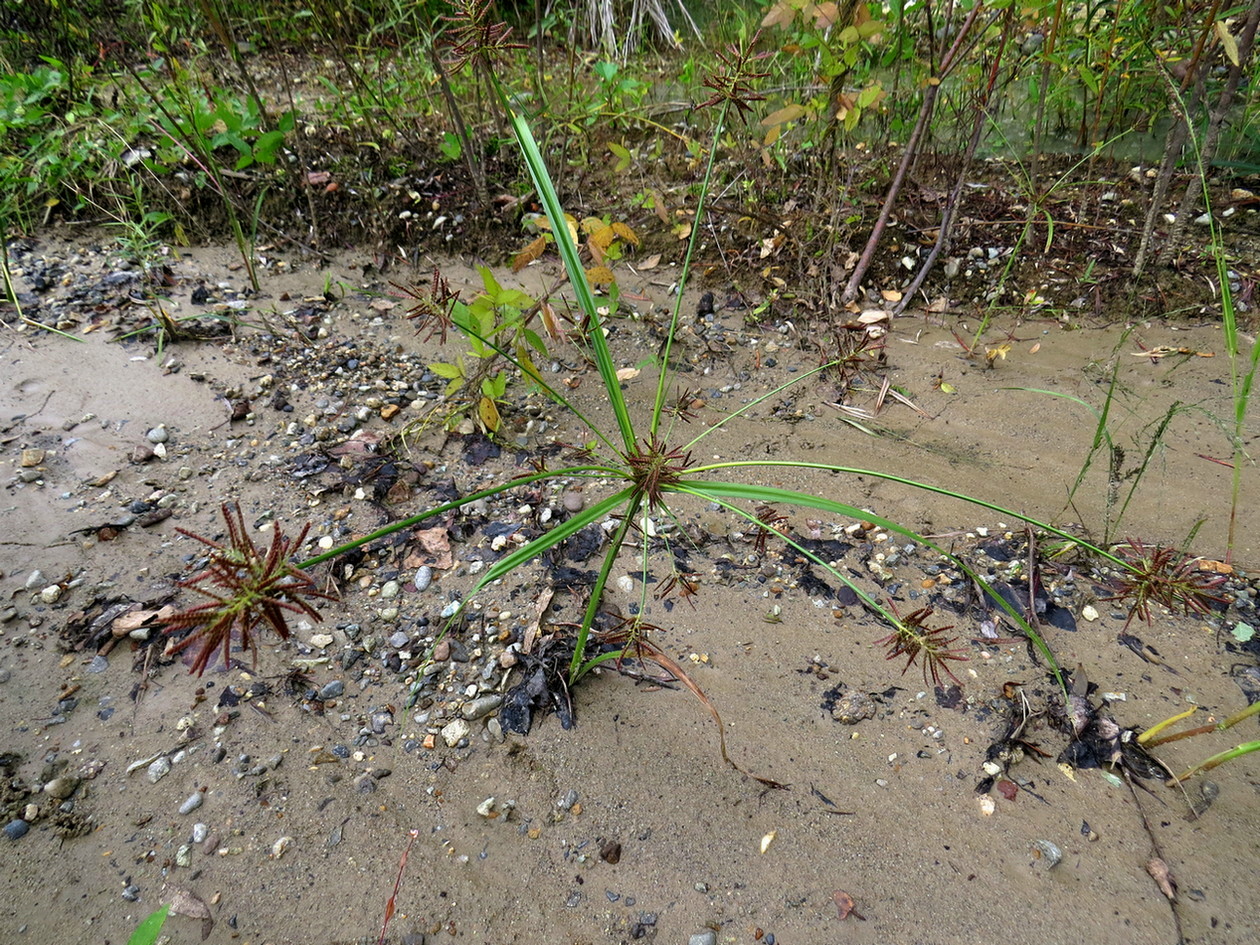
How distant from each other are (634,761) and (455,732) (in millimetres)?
390

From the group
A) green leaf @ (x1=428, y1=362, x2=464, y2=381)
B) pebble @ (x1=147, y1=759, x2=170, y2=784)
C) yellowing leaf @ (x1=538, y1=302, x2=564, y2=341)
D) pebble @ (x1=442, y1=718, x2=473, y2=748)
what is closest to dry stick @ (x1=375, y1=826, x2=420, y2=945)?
pebble @ (x1=442, y1=718, x2=473, y2=748)

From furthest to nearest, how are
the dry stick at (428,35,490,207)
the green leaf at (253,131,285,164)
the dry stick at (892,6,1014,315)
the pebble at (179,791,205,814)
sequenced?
1. the green leaf at (253,131,285,164)
2. the dry stick at (428,35,490,207)
3. the dry stick at (892,6,1014,315)
4. the pebble at (179,791,205,814)

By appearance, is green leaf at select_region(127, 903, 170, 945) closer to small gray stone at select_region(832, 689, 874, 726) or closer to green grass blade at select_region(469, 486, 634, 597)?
green grass blade at select_region(469, 486, 634, 597)

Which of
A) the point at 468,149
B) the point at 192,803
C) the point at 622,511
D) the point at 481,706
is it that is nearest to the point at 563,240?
the point at 622,511

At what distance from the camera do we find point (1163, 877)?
1.20m

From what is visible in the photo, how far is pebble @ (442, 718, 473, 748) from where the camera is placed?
1458 millimetres

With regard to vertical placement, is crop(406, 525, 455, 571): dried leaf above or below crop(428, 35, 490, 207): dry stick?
below

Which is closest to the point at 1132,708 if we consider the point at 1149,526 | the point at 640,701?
the point at 1149,526

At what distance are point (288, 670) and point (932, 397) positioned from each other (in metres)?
2.02

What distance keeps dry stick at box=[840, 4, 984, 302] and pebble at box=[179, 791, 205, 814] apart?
8.00 ft

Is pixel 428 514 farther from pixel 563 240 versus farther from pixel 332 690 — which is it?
pixel 332 690

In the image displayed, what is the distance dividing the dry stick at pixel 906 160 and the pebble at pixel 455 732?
6.57 feet

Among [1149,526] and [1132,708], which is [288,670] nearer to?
[1132,708]

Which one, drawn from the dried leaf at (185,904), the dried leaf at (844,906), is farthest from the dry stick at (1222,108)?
the dried leaf at (185,904)
